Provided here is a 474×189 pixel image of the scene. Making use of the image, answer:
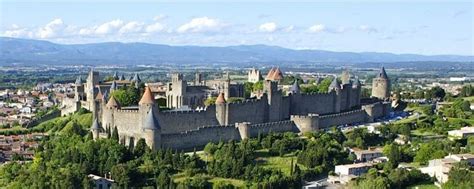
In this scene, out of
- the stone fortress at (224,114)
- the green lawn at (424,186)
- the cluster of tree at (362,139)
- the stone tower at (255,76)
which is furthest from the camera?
the stone tower at (255,76)

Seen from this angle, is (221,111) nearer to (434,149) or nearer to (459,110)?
(434,149)

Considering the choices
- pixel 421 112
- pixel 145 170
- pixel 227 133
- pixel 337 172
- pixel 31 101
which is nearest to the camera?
pixel 145 170

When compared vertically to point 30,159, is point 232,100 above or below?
above

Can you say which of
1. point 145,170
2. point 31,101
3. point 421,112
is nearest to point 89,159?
point 145,170

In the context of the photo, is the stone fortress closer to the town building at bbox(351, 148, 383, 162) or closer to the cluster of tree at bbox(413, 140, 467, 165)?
the town building at bbox(351, 148, 383, 162)

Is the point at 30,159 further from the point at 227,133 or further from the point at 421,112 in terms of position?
the point at 421,112

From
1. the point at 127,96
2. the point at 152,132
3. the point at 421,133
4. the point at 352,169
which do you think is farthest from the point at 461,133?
the point at 127,96

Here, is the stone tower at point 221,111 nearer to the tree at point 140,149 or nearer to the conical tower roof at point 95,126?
the tree at point 140,149

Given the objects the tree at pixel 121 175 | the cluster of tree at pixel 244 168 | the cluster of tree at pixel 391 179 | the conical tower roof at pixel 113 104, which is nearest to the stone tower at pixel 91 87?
the conical tower roof at pixel 113 104
